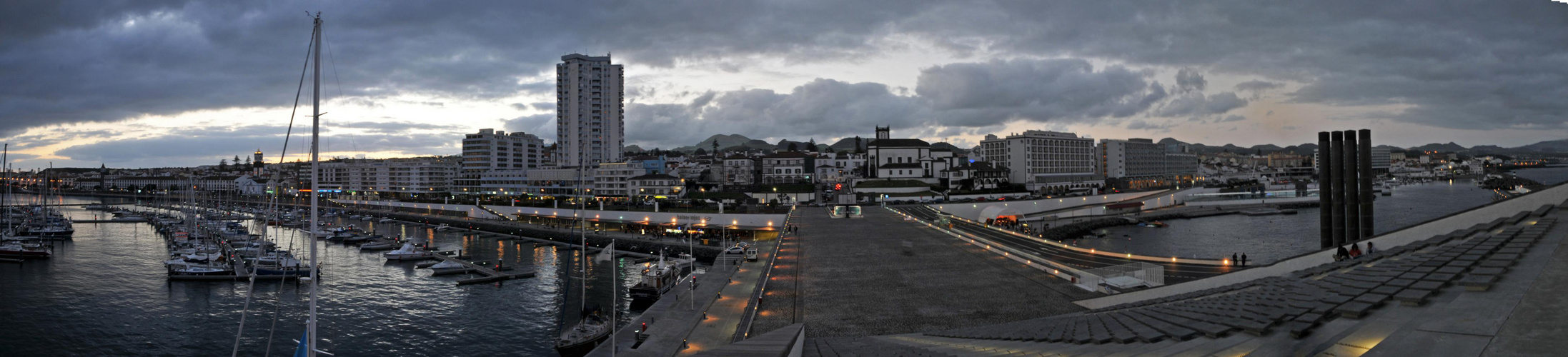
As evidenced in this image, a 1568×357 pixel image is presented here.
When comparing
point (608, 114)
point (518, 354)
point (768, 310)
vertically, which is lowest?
point (518, 354)

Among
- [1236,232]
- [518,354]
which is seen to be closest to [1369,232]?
[518,354]

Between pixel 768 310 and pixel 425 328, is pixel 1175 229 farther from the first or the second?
pixel 425 328

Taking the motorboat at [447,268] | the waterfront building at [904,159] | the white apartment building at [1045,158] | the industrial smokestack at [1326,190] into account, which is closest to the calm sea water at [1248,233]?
the industrial smokestack at [1326,190]

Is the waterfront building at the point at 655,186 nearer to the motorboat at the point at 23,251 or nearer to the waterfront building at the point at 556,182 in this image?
the waterfront building at the point at 556,182

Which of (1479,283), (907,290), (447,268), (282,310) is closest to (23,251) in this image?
(447,268)

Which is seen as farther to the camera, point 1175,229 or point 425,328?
point 1175,229

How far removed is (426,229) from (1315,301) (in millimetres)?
66218

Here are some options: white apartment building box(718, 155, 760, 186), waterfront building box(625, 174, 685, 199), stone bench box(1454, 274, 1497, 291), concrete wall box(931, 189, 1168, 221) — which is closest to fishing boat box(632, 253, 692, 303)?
stone bench box(1454, 274, 1497, 291)

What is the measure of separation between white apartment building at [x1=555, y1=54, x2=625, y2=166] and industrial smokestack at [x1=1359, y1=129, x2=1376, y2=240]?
3384 inches

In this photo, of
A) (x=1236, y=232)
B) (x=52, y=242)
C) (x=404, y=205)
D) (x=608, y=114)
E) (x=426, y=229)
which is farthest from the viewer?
(x=608, y=114)

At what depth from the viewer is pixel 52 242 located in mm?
46438

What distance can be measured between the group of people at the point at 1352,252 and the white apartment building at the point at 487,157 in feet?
283

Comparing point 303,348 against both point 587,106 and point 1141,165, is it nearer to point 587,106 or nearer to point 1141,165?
point 587,106

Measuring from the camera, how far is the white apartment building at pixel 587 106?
317 feet
